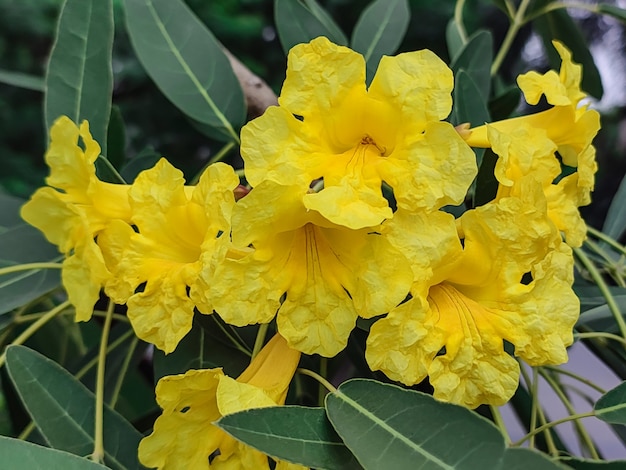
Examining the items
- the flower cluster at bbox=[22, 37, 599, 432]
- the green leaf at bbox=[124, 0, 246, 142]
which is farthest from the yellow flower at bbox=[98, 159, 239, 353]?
the green leaf at bbox=[124, 0, 246, 142]

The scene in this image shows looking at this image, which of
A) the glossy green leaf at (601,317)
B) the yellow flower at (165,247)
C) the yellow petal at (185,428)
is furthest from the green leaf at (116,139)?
the glossy green leaf at (601,317)

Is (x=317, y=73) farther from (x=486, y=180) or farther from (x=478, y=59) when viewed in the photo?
(x=478, y=59)

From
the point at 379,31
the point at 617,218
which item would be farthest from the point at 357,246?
the point at 617,218

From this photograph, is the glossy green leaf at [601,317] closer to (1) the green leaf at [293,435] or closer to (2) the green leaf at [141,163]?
(1) the green leaf at [293,435]

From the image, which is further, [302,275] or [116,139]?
[116,139]

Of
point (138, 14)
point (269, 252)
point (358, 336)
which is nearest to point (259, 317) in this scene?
point (269, 252)
